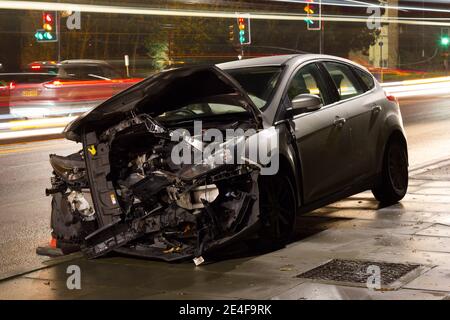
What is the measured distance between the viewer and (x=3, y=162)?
1427 cm

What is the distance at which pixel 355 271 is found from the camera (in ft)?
20.5

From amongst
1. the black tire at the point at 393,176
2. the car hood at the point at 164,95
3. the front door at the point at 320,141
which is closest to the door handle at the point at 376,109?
the black tire at the point at 393,176

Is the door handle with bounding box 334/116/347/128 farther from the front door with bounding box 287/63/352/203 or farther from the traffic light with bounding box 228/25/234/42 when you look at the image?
the traffic light with bounding box 228/25/234/42

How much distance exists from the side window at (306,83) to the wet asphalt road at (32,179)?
2812mm

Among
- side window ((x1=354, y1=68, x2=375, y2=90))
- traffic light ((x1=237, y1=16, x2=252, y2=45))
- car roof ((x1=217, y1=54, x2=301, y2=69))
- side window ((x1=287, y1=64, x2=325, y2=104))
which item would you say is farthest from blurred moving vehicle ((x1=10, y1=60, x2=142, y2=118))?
side window ((x1=287, y1=64, x2=325, y2=104))

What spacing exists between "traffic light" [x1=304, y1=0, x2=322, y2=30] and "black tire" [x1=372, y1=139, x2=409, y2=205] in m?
24.8

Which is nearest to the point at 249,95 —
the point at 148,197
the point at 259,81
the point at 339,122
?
the point at 259,81

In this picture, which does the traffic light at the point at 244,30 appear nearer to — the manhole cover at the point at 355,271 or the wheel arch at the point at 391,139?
the wheel arch at the point at 391,139

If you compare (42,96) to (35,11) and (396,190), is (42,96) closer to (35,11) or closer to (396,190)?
(35,11)

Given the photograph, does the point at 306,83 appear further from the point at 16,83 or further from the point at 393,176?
the point at 16,83

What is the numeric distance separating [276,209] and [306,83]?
1.60 meters

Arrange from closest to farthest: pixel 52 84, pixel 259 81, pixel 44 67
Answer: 1. pixel 259 81
2. pixel 52 84
3. pixel 44 67

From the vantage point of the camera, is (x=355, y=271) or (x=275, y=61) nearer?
(x=355, y=271)

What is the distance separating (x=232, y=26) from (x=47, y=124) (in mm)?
14026
